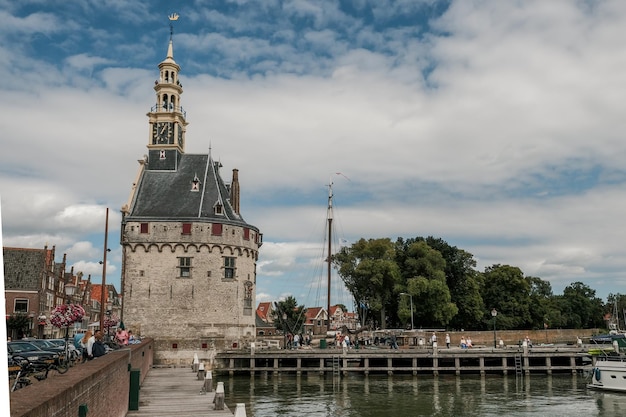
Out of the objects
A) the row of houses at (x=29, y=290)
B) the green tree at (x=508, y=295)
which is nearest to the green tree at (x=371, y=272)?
the green tree at (x=508, y=295)

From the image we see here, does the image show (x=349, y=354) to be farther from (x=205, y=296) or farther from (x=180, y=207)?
(x=180, y=207)

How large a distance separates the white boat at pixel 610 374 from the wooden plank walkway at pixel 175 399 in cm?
2314

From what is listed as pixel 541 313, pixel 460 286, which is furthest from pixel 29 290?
pixel 541 313

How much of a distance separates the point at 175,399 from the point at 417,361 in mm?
26161

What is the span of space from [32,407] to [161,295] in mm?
40857

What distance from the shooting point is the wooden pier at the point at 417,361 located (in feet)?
143

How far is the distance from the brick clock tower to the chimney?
7.90 feet

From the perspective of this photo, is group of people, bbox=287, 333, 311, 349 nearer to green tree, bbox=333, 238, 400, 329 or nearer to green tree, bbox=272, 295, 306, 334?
green tree, bbox=333, 238, 400, 329

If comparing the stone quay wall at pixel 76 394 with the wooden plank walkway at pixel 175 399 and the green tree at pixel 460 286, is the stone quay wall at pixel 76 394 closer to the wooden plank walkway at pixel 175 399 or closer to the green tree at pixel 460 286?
the wooden plank walkway at pixel 175 399

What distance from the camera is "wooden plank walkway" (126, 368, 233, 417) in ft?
66.9

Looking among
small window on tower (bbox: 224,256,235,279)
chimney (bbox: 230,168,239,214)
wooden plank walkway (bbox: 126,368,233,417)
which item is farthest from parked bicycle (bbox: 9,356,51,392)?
chimney (bbox: 230,168,239,214)

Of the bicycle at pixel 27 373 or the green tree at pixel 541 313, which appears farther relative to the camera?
the green tree at pixel 541 313

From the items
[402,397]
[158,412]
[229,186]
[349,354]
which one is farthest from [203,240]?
[158,412]

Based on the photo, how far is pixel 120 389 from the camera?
17938mm
